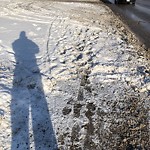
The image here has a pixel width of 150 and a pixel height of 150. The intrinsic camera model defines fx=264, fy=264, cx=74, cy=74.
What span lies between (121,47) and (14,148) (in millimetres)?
5963

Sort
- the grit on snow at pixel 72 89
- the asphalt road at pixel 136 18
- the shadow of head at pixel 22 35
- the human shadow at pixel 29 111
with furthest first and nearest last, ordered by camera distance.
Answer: the asphalt road at pixel 136 18 < the shadow of head at pixel 22 35 < the grit on snow at pixel 72 89 < the human shadow at pixel 29 111

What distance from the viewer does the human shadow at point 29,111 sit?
5.29 m

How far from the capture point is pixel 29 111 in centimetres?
613

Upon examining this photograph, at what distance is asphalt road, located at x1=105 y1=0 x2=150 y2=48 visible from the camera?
11.8 m

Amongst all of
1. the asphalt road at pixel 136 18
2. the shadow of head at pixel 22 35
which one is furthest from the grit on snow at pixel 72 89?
the asphalt road at pixel 136 18

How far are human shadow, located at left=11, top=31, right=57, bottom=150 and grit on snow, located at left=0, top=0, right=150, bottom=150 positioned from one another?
0.02m

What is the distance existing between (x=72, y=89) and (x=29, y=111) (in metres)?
1.45

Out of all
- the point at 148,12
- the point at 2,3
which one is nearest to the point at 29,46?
the point at 2,3

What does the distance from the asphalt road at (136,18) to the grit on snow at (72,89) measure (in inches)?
24.7

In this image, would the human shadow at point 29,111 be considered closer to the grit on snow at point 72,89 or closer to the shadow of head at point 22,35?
the grit on snow at point 72,89

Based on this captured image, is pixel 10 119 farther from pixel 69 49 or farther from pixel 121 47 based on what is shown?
pixel 121 47

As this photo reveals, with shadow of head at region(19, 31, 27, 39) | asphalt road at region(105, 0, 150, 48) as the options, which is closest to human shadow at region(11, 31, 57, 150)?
shadow of head at region(19, 31, 27, 39)

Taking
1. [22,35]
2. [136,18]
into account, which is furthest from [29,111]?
[136,18]

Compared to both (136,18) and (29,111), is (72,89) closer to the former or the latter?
(29,111)
